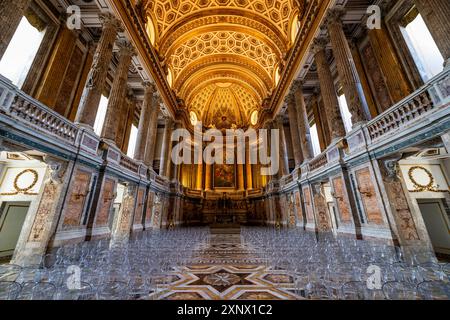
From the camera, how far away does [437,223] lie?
6238 mm

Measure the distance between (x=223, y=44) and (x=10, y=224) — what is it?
19.5 meters

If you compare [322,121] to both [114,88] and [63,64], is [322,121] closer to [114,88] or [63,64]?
[114,88]

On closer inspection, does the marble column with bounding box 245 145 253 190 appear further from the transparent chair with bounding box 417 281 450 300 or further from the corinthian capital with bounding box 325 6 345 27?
the transparent chair with bounding box 417 281 450 300

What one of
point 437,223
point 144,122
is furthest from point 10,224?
point 437,223

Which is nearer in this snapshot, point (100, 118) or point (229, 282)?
point (229, 282)

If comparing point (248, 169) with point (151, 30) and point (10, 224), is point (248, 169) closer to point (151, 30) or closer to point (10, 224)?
point (151, 30)

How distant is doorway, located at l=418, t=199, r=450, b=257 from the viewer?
19.6ft

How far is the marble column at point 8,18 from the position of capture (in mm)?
4098

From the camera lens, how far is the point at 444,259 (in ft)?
18.0

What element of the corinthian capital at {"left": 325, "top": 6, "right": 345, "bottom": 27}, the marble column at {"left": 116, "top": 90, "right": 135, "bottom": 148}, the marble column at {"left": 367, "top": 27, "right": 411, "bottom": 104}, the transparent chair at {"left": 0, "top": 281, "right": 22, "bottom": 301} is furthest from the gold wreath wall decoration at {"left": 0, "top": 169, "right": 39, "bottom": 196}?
the marble column at {"left": 367, "top": 27, "right": 411, "bottom": 104}

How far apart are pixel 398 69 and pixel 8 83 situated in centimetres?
1203

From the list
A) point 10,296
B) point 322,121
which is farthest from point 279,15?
point 10,296

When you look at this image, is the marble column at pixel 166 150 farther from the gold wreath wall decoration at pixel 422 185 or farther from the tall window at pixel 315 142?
the gold wreath wall decoration at pixel 422 185

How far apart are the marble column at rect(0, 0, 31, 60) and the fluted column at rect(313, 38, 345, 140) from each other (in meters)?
10.2
